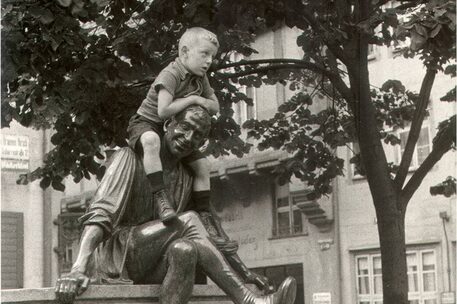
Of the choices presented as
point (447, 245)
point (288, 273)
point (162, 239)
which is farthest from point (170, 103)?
point (288, 273)

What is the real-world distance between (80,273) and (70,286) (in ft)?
0.47

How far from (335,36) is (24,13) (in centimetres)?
417

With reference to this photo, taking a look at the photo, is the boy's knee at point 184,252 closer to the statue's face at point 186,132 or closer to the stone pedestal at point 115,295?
the stone pedestal at point 115,295

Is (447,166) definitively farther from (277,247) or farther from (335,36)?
(335,36)

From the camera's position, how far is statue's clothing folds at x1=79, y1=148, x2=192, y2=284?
20.0ft

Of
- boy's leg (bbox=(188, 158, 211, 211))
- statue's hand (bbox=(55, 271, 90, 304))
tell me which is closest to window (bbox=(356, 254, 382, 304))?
boy's leg (bbox=(188, 158, 211, 211))

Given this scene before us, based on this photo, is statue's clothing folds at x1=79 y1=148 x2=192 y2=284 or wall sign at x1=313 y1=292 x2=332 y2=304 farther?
wall sign at x1=313 y1=292 x2=332 y2=304

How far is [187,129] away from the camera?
20.6ft

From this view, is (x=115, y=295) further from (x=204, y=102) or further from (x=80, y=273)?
(x=204, y=102)

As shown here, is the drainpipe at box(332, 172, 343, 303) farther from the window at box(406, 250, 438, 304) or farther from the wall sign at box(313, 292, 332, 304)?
the window at box(406, 250, 438, 304)

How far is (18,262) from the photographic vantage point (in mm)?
31938

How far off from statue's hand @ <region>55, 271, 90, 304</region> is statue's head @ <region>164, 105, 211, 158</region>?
37.8 inches

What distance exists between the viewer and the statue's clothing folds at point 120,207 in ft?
20.0

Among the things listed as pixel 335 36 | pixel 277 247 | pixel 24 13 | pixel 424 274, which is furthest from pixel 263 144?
pixel 277 247
